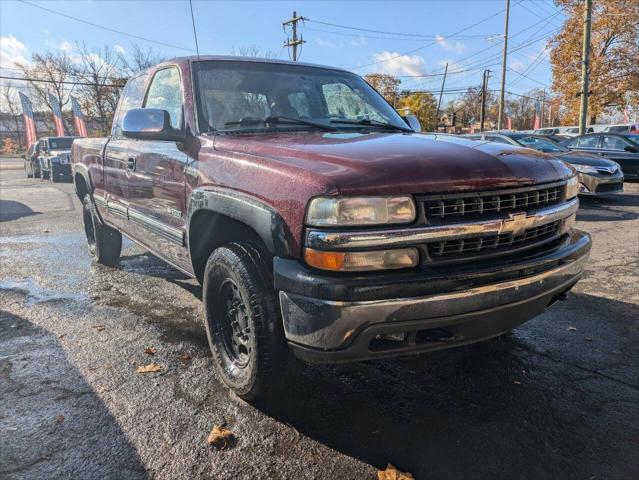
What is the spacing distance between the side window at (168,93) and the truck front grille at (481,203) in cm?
195

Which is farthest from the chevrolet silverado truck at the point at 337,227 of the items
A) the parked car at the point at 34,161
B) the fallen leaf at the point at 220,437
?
the parked car at the point at 34,161

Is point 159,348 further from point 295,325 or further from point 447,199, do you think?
point 447,199

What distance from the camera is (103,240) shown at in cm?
565

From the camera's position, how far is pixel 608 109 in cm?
3447

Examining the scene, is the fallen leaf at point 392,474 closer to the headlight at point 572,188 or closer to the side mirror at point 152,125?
the headlight at point 572,188

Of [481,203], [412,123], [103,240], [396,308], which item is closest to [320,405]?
[396,308]

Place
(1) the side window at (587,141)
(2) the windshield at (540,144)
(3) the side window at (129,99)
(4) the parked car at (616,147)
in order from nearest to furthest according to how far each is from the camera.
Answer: (3) the side window at (129,99) < (2) the windshield at (540,144) < (4) the parked car at (616,147) < (1) the side window at (587,141)

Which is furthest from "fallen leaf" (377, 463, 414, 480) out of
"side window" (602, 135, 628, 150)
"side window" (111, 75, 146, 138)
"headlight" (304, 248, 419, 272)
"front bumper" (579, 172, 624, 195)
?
"side window" (602, 135, 628, 150)

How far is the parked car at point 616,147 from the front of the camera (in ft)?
40.1

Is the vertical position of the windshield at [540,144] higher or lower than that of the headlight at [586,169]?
higher

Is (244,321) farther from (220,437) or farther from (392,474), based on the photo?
(392,474)

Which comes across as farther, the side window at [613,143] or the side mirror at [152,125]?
the side window at [613,143]

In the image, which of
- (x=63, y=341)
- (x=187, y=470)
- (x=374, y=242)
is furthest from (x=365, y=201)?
(x=63, y=341)

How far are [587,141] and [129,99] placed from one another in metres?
12.5
